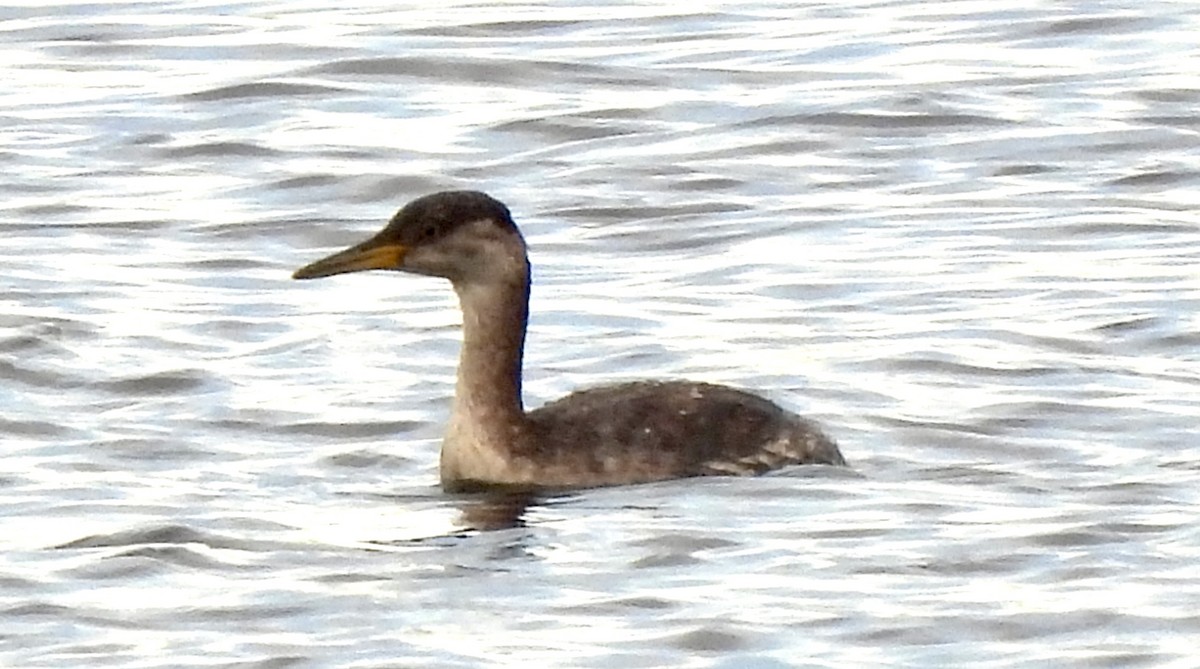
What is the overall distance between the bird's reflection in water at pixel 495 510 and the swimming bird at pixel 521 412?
0.10 metres

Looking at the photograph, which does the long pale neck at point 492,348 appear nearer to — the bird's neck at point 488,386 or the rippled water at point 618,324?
the bird's neck at point 488,386

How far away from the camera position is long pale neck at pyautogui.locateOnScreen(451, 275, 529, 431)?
1370 centimetres

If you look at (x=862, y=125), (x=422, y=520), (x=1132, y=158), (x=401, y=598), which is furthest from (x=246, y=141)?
(x=401, y=598)

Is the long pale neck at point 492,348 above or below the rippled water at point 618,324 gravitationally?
above

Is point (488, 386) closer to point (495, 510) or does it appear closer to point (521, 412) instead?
point (521, 412)

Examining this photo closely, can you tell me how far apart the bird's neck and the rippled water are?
0.69 feet

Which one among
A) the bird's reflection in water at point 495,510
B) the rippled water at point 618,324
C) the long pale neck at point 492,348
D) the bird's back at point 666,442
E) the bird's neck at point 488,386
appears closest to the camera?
the rippled water at point 618,324

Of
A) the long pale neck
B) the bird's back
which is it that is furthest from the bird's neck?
the bird's back

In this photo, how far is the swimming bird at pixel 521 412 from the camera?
13.4 m

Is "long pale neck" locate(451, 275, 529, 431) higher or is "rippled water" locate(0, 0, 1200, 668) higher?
"long pale neck" locate(451, 275, 529, 431)

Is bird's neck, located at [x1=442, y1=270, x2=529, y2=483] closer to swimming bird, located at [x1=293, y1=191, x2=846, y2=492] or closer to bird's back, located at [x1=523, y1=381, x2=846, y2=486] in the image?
swimming bird, located at [x1=293, y1=191, x2=846, y2=492]

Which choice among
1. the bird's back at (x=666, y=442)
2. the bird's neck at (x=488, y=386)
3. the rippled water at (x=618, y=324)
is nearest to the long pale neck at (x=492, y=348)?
the bird's neck at (x=488, y=386)

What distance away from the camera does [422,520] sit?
12.9 m

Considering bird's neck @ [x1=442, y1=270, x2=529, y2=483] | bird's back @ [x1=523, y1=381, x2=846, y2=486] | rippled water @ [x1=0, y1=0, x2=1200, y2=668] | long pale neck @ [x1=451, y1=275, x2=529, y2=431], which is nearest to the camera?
rippled water @ [x1=0, y1=0, x2=1200, y2=668]
